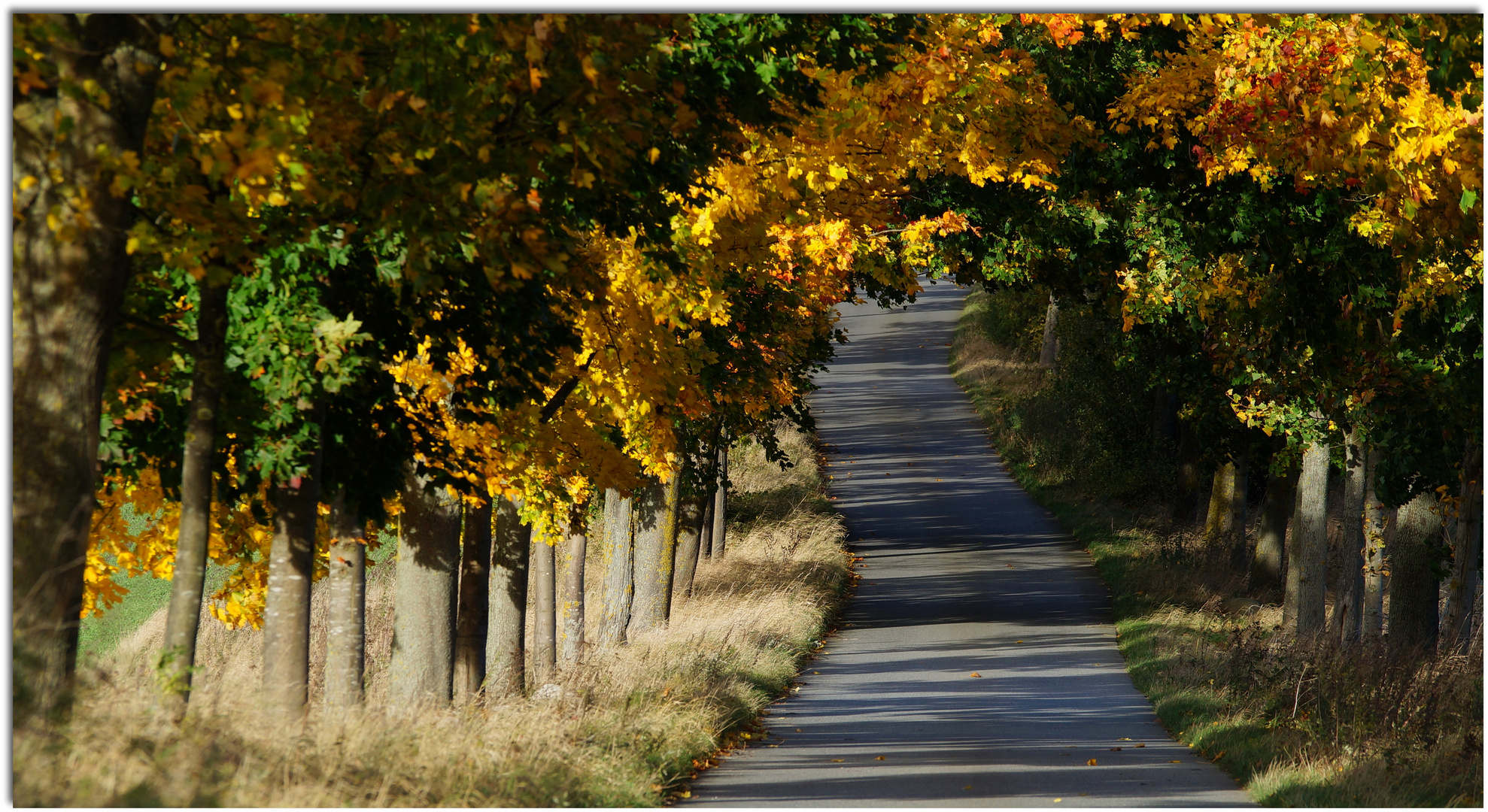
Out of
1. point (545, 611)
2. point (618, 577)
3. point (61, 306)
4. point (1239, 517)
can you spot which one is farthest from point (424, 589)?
point (1239, 517)

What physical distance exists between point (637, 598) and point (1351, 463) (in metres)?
9.85

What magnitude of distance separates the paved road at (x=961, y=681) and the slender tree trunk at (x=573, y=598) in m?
3.17

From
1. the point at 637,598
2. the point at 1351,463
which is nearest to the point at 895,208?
the point at 1351,463

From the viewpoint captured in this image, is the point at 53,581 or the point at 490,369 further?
the point at 490,369

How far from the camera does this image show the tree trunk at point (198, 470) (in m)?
7.51

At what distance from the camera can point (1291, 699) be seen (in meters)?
13.0

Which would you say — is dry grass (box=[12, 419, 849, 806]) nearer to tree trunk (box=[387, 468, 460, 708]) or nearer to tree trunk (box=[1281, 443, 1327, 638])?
tree trunk (box=[387, 468, 460, 708])

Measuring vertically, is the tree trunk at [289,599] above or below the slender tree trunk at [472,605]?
above

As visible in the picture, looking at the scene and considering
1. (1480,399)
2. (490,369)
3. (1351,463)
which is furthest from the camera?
(1351,463)

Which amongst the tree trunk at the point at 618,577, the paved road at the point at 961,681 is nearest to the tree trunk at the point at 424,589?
the paved road at the point at 961,681

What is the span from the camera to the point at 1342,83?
858cm

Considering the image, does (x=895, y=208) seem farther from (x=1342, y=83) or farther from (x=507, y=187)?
(x=507, y=187)

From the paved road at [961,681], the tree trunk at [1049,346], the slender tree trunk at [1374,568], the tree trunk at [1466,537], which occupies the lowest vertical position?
the paved road at [961,681]

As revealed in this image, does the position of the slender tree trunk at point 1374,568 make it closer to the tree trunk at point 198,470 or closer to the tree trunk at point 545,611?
the tree trunk at point 545,611
